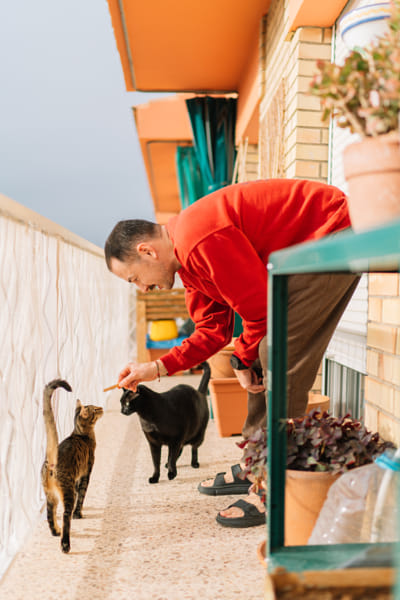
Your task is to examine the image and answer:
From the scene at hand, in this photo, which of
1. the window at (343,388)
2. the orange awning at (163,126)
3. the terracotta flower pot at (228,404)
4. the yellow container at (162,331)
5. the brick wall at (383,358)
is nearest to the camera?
the brick wall at (383,358)

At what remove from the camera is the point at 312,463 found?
1308 mm

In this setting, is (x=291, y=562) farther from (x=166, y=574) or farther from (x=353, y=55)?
(x=353, y=55)

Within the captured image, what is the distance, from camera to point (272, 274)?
882 mm

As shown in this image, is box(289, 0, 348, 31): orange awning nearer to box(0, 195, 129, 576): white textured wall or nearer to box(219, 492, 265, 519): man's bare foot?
box(0, 195, 129, 576): white textured wall

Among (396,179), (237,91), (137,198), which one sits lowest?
(396,179)

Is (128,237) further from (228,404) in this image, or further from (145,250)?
(228,404)

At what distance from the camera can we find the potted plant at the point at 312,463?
4.30ft

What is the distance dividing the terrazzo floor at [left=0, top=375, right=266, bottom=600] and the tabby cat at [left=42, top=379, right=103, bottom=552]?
9cm

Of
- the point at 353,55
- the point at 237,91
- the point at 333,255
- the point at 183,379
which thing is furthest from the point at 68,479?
the point at 237,91

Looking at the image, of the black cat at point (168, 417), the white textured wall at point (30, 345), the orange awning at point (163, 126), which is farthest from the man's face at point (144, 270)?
the orange awning at point (163, 126)

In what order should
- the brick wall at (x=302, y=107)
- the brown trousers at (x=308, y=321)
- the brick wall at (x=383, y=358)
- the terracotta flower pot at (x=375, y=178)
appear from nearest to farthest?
the terracotta flower pot at (x=375, y=178) → the brown trousers at (x=308, y=321) → the brick wall at (x=383, y=358) → the brick wall at (x=302, y=107)

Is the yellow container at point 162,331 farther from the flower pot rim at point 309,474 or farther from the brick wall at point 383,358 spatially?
the flower pot rim at point 309,474

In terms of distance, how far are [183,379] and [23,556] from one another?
132 inches

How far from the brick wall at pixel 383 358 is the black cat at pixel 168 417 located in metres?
0.82
